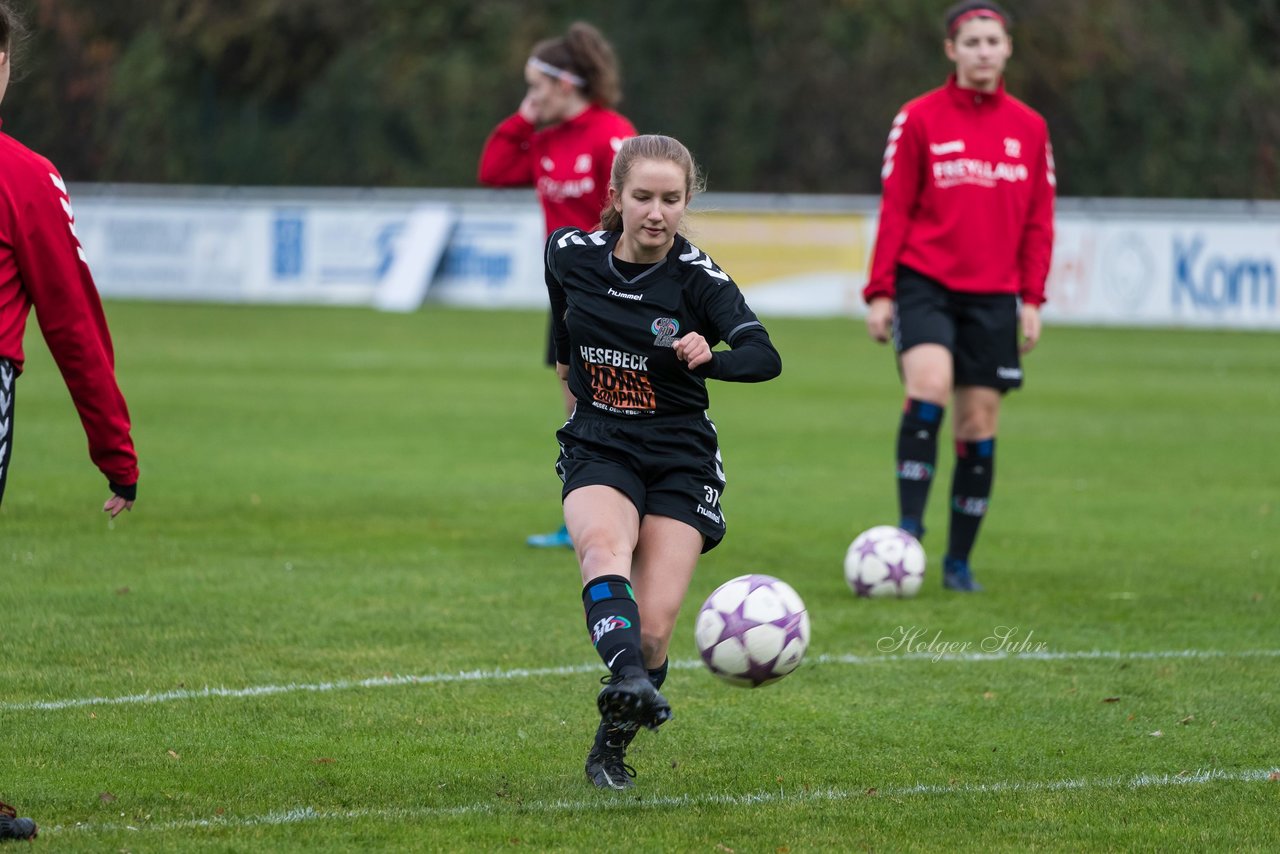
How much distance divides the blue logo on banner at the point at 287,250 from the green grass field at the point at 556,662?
51.1 feet

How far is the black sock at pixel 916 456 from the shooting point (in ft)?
26.9

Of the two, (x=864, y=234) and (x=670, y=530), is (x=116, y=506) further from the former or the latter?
(x=864, y=234)

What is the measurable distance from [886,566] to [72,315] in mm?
4208

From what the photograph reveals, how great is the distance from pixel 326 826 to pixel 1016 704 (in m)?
2.47

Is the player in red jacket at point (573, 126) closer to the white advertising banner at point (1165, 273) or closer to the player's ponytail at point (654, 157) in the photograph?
the player's ponytail at point (654, 157)

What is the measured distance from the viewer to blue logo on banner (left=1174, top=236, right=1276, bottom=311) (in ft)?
82.8

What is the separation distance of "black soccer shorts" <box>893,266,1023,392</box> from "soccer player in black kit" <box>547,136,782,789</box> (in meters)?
3.01

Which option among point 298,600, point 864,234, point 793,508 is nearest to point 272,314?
point 864,234

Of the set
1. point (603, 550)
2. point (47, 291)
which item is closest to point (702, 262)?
point (603, 550)

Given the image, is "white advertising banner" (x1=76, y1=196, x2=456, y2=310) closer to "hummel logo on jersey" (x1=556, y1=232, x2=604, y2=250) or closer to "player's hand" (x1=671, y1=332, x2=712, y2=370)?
"hummel logo on jersey" (x1=556, y1=232, x2=604, y2=250)

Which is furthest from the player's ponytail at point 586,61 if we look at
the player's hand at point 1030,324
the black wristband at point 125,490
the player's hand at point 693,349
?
the black wristband at point 125,490

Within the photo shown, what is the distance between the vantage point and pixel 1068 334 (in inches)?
1003

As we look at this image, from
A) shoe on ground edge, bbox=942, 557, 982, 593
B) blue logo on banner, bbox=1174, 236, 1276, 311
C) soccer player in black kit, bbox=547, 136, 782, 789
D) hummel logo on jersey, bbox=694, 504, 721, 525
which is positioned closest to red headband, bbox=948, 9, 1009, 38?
shoe on ground edge, bbox=942, 557, 982, 593

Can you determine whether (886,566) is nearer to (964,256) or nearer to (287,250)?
(964,256)
